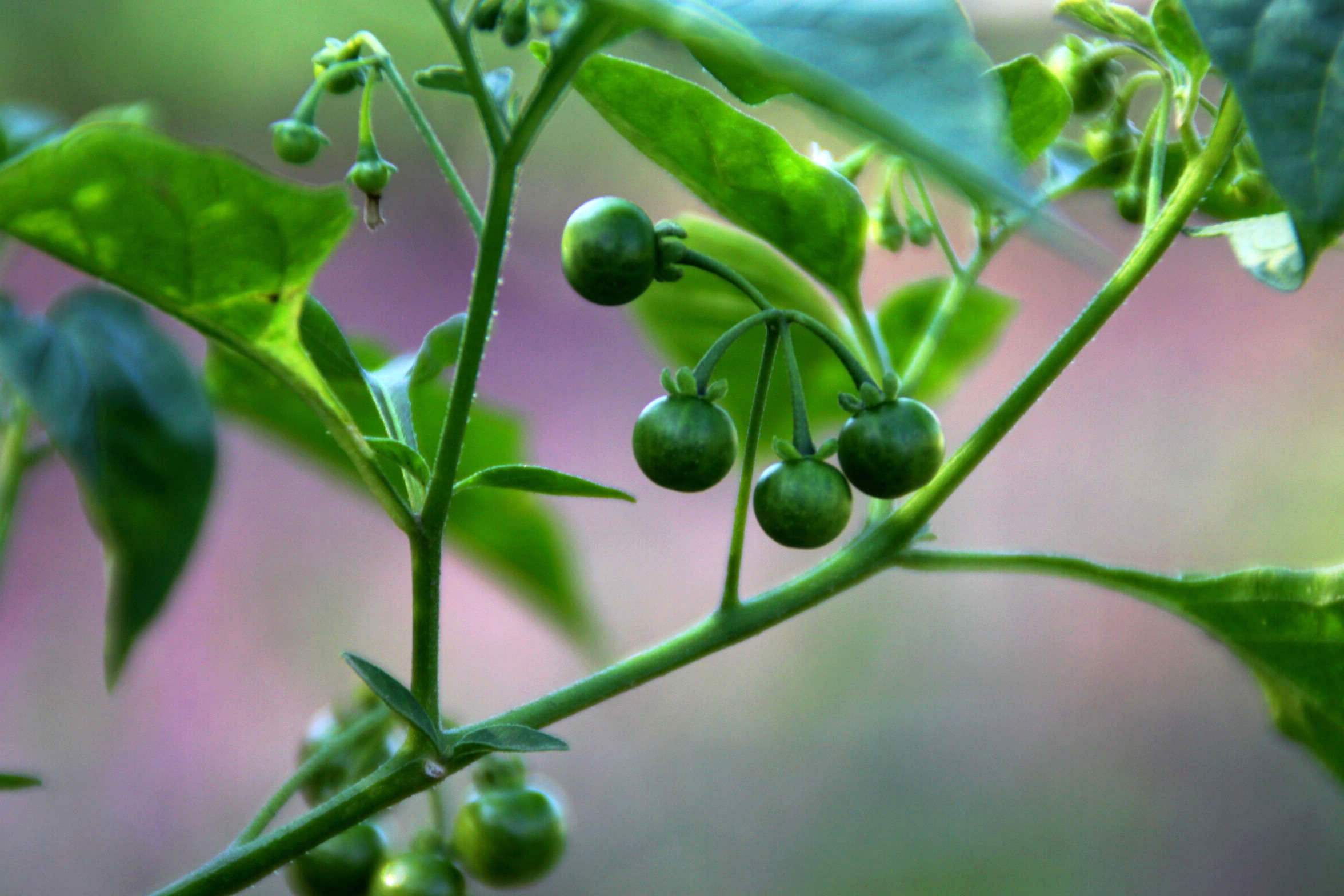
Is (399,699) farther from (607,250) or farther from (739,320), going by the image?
(739,320)

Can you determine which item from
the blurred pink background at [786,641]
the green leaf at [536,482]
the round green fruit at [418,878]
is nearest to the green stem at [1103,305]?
the green leaf at [536,482]

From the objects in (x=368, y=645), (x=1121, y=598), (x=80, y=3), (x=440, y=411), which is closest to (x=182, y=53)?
(x=80, y=3)

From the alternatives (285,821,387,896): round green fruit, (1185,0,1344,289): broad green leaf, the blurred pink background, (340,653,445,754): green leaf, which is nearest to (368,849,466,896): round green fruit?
(285,821,387,896): round green fruit

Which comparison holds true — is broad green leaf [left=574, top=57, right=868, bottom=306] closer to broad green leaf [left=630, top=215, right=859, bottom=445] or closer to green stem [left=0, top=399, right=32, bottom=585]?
broad green leaf [left=630, top=215, right=859, bottom=445]

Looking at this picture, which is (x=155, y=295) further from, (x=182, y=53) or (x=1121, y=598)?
(x=182, y=53)

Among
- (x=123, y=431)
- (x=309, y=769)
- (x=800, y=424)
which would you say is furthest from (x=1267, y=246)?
(x=123, y=431)

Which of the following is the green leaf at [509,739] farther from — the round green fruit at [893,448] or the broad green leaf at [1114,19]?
the broad green leaf at [1114,19]
